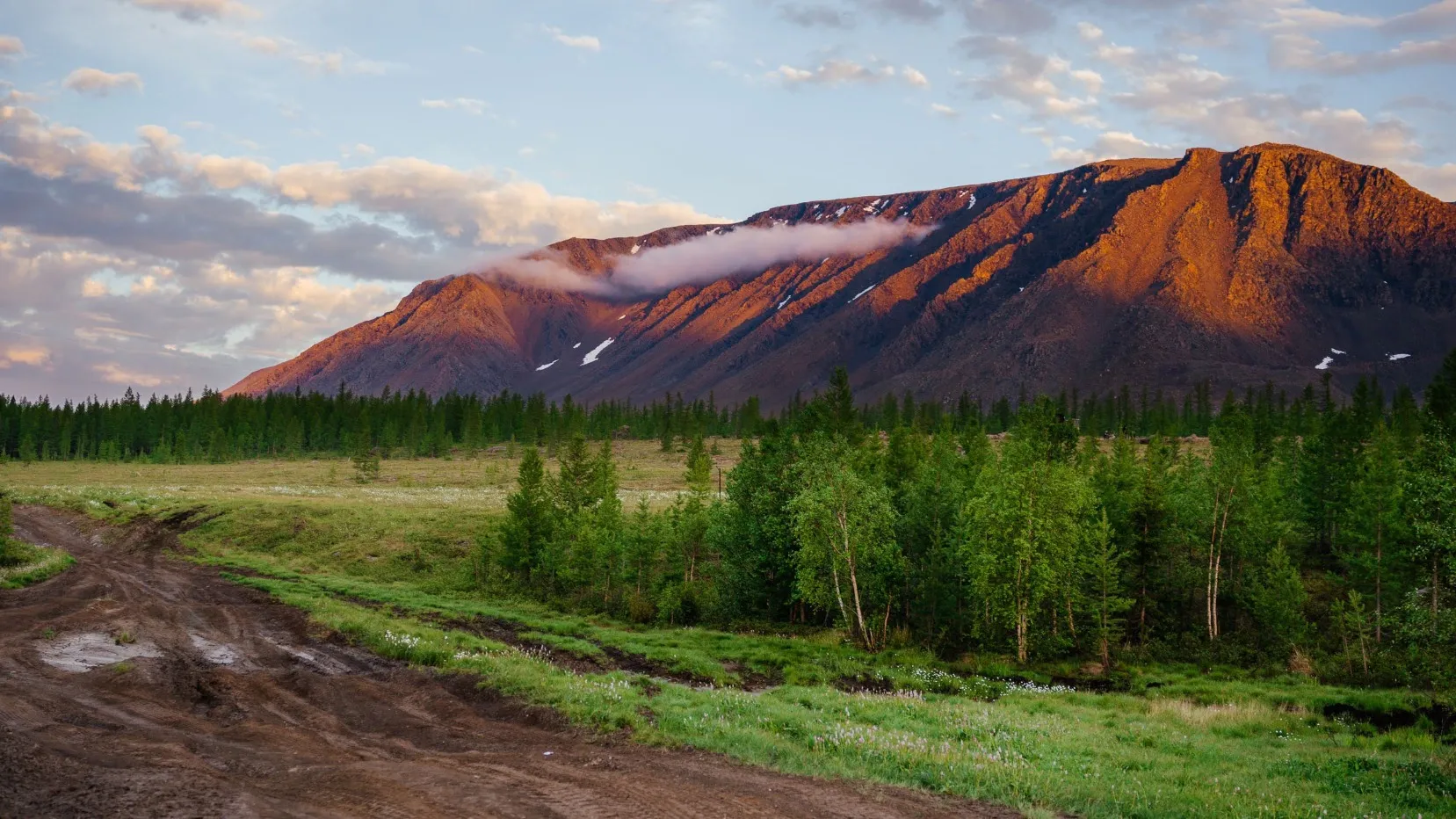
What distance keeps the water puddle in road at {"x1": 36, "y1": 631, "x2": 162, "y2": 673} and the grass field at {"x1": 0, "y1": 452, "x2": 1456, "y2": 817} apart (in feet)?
10.5

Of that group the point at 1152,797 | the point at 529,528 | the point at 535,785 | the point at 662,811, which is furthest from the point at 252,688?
the point at 529,528

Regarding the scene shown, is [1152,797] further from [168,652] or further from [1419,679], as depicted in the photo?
[1419,679]

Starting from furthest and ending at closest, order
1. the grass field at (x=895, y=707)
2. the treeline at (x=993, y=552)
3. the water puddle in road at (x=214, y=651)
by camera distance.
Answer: the treeline at (x=993, y=552) < the water puddle in road at (x=214, y=651) < the grass field at (x=895, y=707)

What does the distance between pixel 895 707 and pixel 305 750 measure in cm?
1465

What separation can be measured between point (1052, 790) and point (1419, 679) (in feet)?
111

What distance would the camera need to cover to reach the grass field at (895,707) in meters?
15.4

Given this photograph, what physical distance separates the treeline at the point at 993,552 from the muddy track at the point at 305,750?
20.4 metres

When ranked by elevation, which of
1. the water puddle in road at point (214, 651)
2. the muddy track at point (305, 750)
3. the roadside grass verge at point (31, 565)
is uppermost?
the muddy track at point (305, 750)

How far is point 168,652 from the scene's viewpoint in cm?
2434

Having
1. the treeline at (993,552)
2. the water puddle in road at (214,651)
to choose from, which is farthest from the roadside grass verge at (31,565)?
the treeline at (993,552)

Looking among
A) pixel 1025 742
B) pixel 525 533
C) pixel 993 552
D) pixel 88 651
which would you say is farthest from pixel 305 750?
pixel 525 533

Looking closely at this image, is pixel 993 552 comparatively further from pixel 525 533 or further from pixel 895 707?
pixel 525 533

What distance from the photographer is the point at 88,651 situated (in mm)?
24109

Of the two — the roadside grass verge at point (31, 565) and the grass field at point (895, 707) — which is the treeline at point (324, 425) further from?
the grass field at point (895, 707)
